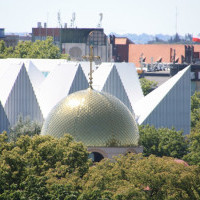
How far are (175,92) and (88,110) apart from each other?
22567mm

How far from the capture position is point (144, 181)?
54531 millimetres

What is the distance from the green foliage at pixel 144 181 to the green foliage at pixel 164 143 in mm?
21814

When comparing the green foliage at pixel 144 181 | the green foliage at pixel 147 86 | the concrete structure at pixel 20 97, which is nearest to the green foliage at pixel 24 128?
the concrete structure at pixel 20 97

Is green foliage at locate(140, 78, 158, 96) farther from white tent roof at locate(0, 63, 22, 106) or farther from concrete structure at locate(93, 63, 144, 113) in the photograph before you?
white tent roof at locate(0, 63, 22, 106)

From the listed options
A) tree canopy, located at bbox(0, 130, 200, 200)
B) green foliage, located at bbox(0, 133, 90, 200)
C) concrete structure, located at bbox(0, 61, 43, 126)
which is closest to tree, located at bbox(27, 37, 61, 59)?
concrete structure, located at bbox(0, 61, 43, 126)

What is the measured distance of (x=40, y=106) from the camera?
3435 inches

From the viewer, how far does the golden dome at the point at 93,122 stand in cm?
6481

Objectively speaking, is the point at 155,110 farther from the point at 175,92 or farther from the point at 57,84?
the point at 57,84

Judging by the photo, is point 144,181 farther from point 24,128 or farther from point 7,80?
point 7,80

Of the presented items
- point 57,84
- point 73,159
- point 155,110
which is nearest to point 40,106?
point 57,84

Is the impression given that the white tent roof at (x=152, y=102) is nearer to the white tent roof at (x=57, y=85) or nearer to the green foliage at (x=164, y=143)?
the white tent roof at (x=57, y=85)

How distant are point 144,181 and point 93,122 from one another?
36.1 ft

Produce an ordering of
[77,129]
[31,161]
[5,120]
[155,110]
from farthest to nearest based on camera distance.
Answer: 1. [155,110]
2. [5,120]
3. [77,129]
4. [31,161]

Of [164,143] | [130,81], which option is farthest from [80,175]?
[130,81]
